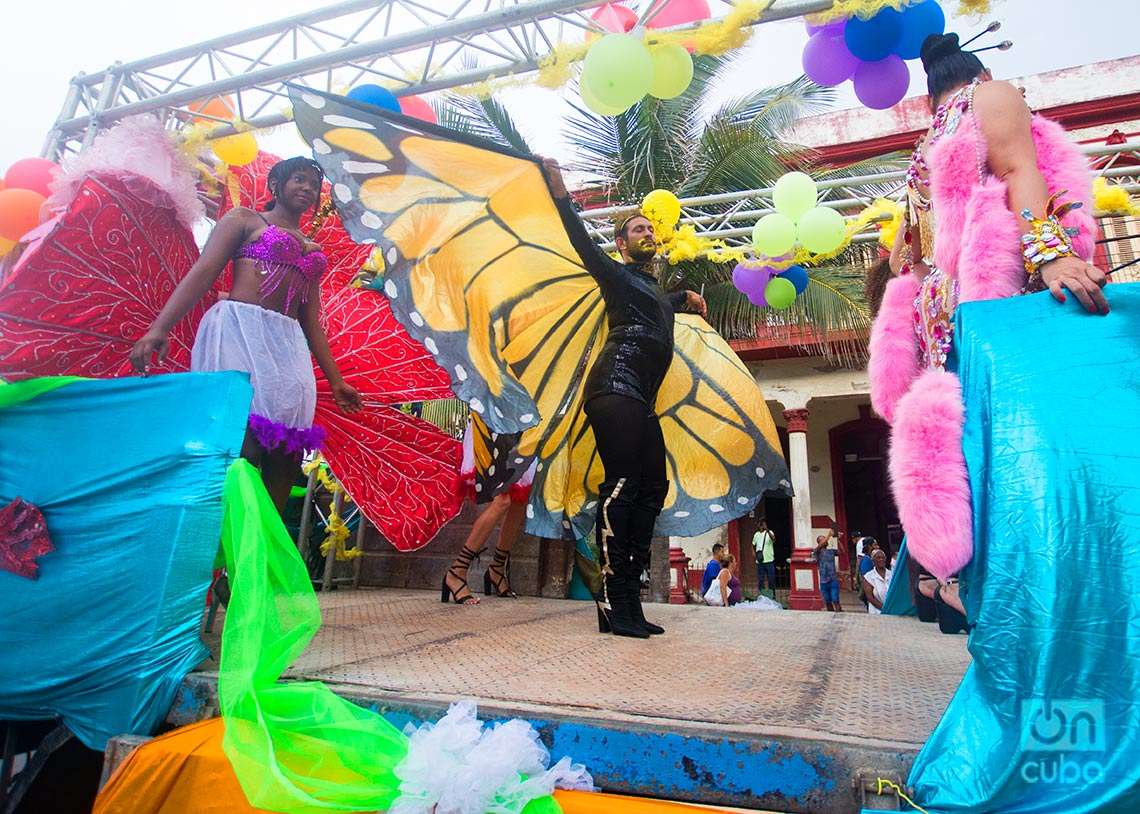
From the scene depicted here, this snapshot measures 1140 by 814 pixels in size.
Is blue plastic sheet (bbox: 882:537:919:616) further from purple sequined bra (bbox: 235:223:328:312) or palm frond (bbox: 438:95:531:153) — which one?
palm frond (bbox: 438:95:531:153)

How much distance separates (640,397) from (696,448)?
96 centimetres

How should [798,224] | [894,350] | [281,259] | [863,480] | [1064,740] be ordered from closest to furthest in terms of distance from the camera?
1. [1064,740]
2. [894,350]
3. [281,259]
4. [798,224]
5. [863,480]

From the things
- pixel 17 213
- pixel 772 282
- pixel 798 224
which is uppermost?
pixel 798 224

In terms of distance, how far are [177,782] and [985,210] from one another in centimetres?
223

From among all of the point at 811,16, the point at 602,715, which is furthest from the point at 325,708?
the point at 811,16

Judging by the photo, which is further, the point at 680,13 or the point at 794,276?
the point at 794,276

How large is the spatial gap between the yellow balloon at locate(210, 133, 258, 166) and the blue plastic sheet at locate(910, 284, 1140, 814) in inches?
182

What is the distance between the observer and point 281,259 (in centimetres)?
259

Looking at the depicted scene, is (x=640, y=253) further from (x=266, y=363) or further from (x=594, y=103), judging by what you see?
(x=266, y=363)

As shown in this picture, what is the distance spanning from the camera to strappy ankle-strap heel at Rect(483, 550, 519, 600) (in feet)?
16.0

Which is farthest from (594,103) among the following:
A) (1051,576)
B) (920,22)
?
(1051,576)

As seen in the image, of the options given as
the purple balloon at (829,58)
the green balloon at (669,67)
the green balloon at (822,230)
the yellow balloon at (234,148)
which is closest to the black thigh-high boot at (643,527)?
the green balloon at (669,67)

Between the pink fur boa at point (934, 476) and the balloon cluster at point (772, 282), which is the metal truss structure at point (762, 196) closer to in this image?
the balloon cluster at point (772, 282)

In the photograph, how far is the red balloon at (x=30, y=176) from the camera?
3.91 meters
